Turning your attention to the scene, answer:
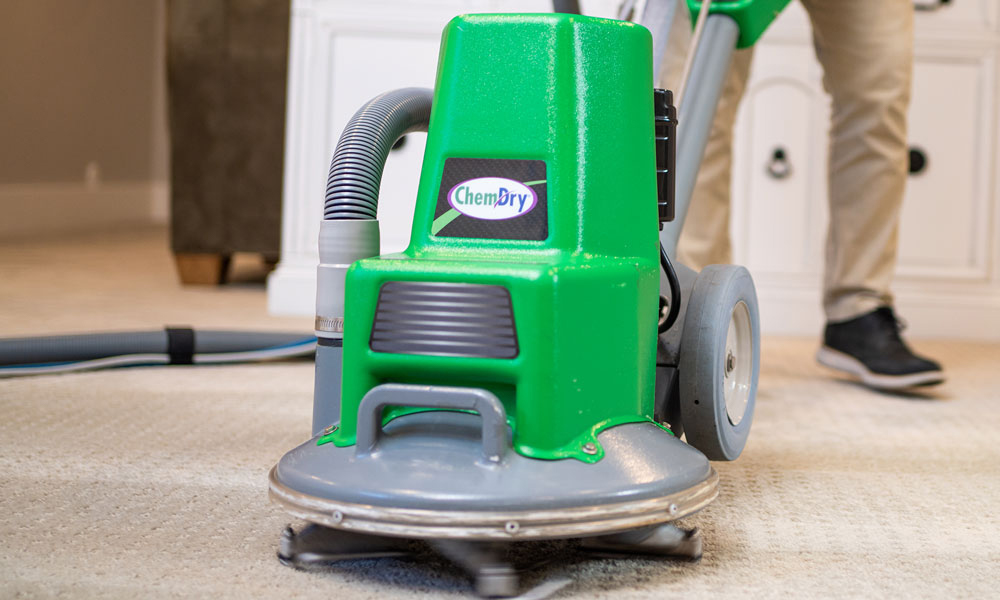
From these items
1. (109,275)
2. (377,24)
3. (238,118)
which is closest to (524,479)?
(377,24)

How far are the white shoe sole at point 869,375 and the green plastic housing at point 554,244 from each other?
833 millimetres

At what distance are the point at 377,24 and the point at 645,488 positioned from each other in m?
1.70

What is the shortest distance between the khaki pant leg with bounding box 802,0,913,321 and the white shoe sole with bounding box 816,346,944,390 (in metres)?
0.06

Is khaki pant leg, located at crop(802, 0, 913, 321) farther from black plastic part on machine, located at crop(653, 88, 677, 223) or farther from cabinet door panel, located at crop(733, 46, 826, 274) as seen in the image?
black plastic part on machine, located at crop(653, 88, 677, 223)

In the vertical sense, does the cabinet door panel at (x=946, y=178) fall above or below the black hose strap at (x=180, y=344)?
above

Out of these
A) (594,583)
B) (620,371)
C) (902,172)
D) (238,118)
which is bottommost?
(594,583)

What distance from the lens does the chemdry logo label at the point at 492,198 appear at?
684 mm

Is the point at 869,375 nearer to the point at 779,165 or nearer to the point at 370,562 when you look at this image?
the point at 779,165

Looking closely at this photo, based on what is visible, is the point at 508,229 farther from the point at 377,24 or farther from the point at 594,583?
the point at 377,24

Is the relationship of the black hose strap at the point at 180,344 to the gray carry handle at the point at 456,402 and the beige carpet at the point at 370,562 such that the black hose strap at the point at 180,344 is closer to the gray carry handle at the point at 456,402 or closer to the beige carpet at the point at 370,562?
the beige carpet at the point at 370,562

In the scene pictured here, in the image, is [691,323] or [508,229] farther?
[691,323]

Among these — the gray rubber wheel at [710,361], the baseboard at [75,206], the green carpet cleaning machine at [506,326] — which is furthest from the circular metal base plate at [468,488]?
the baseboard at [75,206]

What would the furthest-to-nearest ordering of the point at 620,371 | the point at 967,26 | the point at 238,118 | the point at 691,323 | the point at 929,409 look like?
the point at 238,118 < the point at 967,26 < the point at 929,409 < the point at 691,323 < the point at 620,371

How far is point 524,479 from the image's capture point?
24.4 inches
